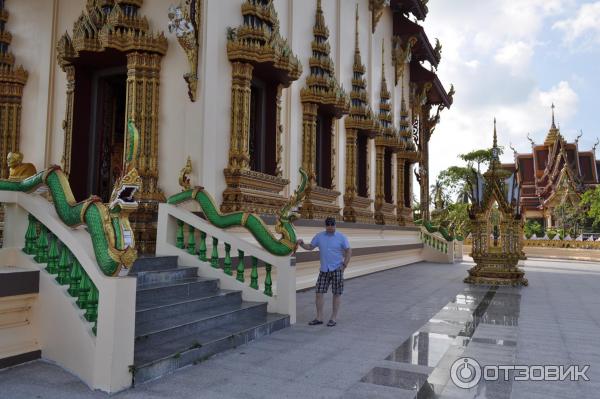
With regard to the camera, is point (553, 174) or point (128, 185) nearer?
point (128, 185)

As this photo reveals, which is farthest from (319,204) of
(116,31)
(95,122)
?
(116,31)

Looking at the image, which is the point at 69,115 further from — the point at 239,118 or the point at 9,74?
the point at 239,118

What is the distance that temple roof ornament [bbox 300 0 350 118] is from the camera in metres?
10.6

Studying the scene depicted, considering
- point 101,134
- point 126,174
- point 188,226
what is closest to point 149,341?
point 126,174

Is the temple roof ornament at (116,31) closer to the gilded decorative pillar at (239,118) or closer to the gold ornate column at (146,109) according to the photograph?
the gold ornate column at (146,109)

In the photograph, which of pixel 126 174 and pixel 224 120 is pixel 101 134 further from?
pixel 126 174

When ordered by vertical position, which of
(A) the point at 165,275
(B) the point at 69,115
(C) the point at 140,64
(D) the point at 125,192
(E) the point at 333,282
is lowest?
(E) the point at 333,282

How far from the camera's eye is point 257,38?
25.1 ft

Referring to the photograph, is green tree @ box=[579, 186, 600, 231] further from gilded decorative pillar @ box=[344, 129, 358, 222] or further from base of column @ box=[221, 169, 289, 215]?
base of column @ box=[221, 169, 289, 215]

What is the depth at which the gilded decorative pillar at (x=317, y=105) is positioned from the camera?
1048 centimetres

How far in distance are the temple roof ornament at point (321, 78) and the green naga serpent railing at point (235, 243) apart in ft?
15.0

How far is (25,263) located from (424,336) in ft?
13.8

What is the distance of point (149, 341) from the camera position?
14.3 ft

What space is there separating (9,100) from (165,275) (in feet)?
16.6
